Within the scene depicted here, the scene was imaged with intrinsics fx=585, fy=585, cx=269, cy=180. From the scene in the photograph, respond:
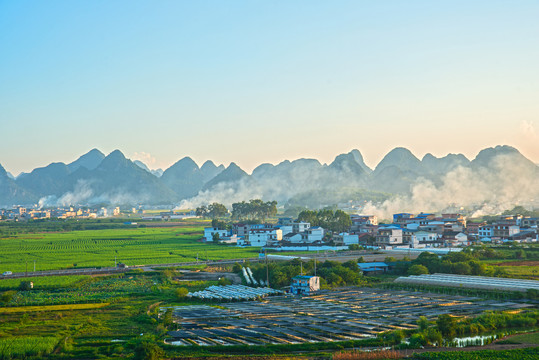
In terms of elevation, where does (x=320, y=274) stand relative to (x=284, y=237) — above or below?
below

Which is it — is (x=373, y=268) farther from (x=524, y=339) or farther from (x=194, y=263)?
(x=524, y=339)

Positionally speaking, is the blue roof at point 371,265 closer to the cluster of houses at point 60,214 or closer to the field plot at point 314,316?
the field plot at point 314,316

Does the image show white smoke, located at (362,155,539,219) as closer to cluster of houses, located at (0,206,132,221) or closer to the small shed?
the small shed

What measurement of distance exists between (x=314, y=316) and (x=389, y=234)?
22.2 metres

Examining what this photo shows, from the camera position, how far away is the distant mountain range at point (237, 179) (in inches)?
4702

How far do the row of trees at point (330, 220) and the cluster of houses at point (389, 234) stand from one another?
62 centimetres

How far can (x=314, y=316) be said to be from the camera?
17.2 meters

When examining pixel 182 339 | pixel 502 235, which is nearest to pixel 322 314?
pixel 182 339

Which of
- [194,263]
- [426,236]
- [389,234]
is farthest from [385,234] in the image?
[194,263]

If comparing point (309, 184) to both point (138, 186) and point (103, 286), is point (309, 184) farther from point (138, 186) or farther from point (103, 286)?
point (103, 286)

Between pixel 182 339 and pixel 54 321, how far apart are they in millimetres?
4754

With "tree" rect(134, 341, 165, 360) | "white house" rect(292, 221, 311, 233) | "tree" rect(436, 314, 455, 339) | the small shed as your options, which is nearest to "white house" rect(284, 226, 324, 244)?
"white house" rect(292, 221, 311, 233)

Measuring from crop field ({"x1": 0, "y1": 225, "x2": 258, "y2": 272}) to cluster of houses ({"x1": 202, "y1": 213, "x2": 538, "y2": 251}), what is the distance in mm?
2961

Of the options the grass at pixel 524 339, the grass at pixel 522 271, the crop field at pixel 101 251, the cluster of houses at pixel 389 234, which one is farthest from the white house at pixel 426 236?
the grass at pixel 524 339
